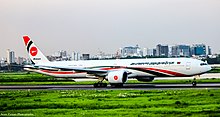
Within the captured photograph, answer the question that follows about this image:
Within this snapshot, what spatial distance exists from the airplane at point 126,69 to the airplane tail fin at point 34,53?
360cm

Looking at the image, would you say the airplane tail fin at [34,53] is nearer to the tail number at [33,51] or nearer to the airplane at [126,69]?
the tail number at [33,51]

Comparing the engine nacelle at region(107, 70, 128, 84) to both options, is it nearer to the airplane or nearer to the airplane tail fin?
the airplane

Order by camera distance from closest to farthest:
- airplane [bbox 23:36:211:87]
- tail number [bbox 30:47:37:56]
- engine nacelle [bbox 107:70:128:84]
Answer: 1. airplane [bbox 23:36:211:87]
2. engine nacelle [bbox 107:70:128:84]
3. tail number [bbox 30:47:37:56]

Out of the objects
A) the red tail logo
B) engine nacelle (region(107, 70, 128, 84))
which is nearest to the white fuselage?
engine nacelle (region(107, 70, 128, 84))

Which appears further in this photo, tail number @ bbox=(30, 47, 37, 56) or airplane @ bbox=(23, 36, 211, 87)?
tail number @ bbox=(30, 47, 37, 56)

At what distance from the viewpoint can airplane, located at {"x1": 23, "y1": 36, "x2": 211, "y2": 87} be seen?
196 feet

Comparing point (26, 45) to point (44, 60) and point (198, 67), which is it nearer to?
point (44, 60)

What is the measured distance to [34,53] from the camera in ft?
249

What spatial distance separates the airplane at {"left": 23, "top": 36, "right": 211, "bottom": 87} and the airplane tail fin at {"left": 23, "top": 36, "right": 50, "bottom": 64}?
3.60m

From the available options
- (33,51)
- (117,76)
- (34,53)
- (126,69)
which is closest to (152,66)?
(126,69)

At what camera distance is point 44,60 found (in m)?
75.7

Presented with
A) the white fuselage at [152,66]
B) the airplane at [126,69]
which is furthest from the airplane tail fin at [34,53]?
the white fuselage at [152,66]

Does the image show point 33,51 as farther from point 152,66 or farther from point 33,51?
point 152,66

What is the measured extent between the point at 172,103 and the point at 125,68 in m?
30.8
